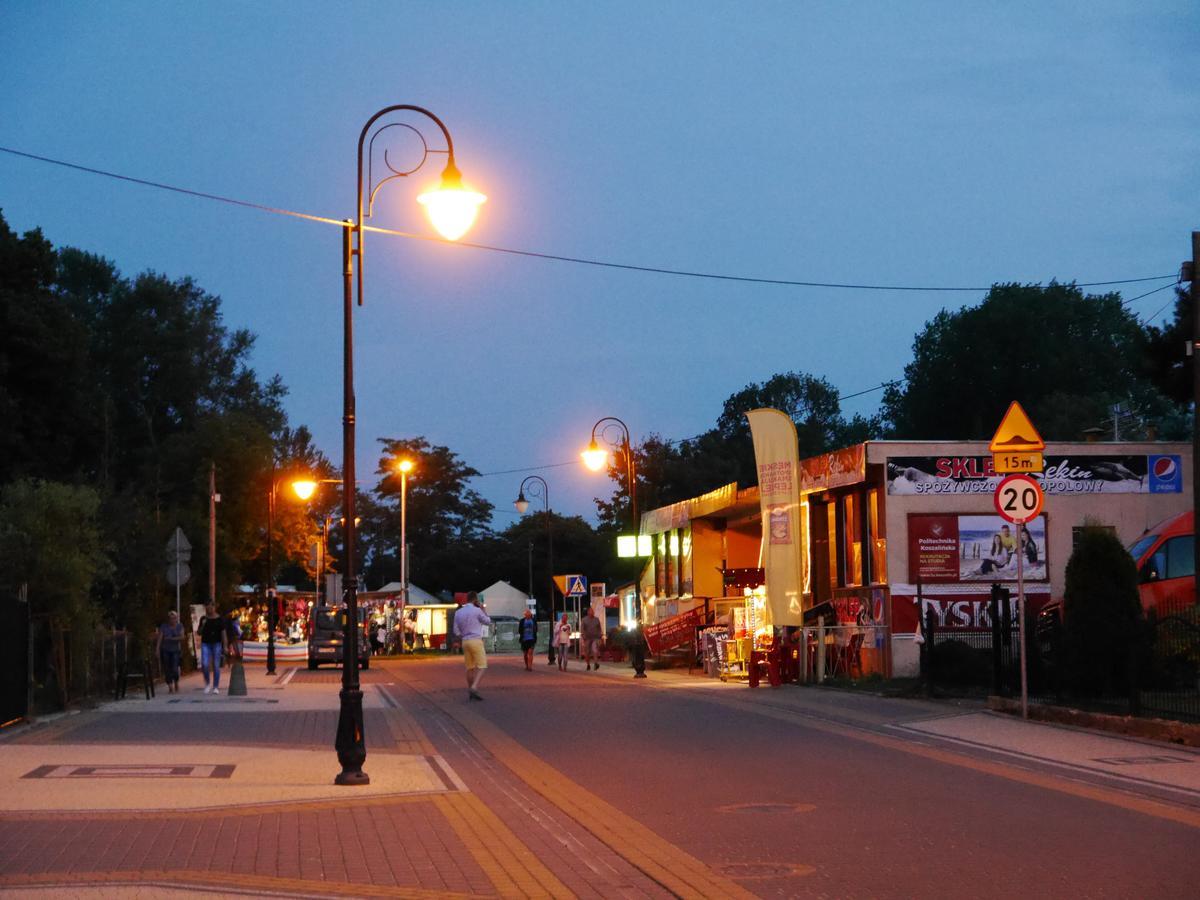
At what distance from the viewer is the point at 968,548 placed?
32.2 metres

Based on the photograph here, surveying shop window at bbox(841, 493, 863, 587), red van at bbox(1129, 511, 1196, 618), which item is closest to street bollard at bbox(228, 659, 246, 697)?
shop window at bbox(841, 493, 863, 587)

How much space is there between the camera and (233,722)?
22.3 meters

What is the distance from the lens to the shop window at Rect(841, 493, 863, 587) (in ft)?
113

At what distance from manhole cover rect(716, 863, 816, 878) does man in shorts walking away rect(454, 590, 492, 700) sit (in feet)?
57.6

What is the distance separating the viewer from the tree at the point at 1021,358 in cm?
7088

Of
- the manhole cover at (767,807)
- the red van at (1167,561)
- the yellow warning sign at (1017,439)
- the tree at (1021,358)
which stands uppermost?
the tree at (1021,358)

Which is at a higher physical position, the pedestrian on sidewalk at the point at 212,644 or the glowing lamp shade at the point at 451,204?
the glowing lamp shade at the point at 451,204

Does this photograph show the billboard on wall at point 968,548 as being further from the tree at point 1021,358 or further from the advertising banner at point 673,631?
the tree at point 1021,358

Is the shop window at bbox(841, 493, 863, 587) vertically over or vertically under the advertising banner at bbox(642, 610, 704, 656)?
over

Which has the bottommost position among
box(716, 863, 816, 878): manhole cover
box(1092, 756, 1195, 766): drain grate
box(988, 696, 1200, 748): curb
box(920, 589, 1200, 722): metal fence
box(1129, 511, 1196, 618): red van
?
box(1092, 756, 1195, 766): drain grate

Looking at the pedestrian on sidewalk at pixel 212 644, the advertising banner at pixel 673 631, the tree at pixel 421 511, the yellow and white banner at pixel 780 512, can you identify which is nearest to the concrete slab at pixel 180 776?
the pedestrian on sidewalk at pixel 212 644

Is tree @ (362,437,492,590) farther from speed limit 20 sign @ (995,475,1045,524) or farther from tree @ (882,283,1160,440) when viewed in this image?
speed limit 20 sign @ (995,475,1045,524)

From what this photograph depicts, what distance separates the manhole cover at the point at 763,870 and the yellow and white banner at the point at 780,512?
2166cm

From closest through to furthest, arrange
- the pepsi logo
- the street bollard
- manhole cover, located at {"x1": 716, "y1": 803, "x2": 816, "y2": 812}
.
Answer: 1. manhole cover, located at {"x1": 716, "y1": 803, "x2": 816, "y2": 812}
2. the street bollard
3. the pepsi logo
